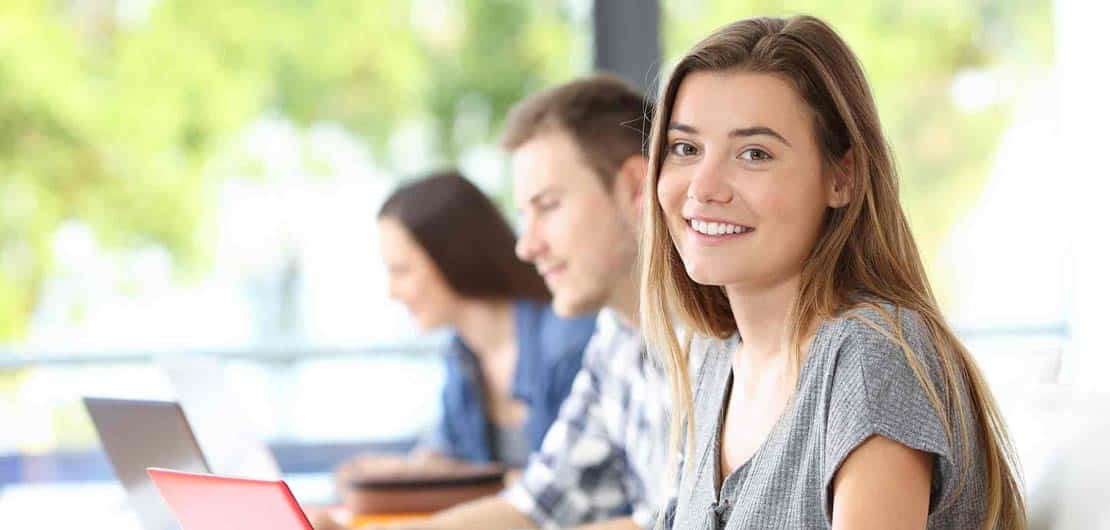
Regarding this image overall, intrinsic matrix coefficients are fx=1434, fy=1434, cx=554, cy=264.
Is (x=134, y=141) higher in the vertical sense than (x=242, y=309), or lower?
higher

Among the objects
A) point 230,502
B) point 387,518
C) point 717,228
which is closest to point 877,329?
point 717,228

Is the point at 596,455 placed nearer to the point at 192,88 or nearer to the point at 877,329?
the point at 877,329

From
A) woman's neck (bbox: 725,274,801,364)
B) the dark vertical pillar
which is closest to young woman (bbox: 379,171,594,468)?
the dark vertical pillar

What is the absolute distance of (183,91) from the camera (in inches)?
228

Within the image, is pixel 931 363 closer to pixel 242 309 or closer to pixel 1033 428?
pixel 1033 428

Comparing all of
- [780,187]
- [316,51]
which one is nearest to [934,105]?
[316,51]

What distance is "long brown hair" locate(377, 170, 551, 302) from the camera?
3.03 m

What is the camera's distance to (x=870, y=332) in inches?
45.5

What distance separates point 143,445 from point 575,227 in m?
0.73

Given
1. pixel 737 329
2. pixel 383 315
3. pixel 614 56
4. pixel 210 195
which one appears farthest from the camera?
pixel 210 195

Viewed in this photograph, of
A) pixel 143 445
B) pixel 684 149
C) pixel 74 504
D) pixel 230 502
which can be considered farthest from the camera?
pixel 74 504

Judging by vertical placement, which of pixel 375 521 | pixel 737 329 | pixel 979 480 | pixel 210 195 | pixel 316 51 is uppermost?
pixel 316 51

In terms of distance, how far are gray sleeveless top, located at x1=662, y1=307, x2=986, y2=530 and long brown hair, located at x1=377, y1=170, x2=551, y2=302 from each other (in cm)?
178

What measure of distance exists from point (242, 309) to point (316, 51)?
3.48ft
